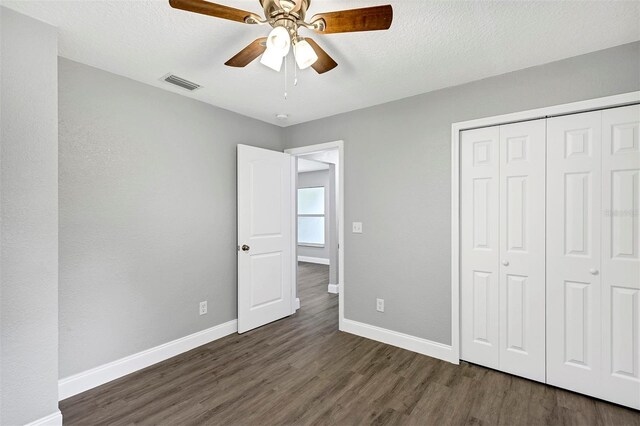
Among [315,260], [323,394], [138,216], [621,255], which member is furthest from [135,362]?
[315,260]

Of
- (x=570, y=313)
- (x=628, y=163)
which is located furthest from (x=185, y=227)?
(x=628, y=163)

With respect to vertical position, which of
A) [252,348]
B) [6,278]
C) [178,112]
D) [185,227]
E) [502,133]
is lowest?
[252,348]

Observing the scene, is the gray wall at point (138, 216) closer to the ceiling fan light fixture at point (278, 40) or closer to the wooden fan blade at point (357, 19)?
the ceiling fan light fixture at point (278, 40)

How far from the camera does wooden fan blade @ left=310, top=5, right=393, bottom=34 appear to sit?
131 centimetres

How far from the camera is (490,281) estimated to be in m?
2.54

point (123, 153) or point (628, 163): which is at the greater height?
point (123, 153)

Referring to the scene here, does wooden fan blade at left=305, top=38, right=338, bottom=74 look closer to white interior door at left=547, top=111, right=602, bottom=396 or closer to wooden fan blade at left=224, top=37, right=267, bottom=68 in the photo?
wooden fan blade at left=224, top=37, right=267, bottom=68

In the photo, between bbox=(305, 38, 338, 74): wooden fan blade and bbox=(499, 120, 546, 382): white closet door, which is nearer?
bbox=(305, 38, 338, 74): wooden fan blade

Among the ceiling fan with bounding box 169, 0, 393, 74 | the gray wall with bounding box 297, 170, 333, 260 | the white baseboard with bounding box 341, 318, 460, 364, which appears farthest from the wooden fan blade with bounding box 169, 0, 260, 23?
the gray wall with bounding box 297, 170, 333, 260

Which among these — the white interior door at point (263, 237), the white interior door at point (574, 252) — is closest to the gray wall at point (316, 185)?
the white interior door at point (263, 237)

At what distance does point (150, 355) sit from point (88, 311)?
26.7 inches

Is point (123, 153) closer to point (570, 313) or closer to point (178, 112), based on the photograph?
point (178, 112)

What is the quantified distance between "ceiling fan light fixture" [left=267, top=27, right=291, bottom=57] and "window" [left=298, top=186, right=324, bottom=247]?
252 inches

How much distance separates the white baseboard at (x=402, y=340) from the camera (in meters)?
2.70
